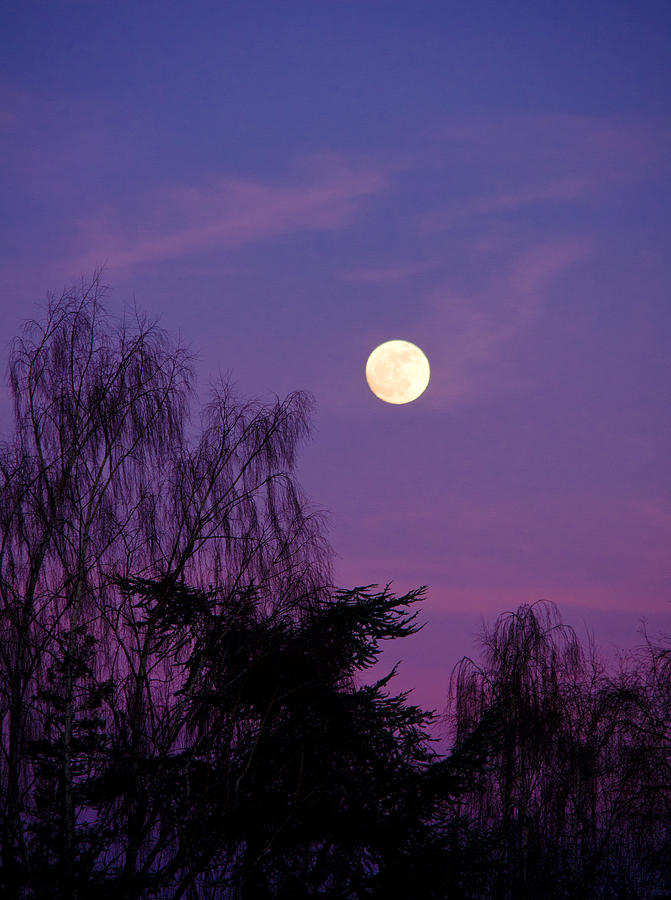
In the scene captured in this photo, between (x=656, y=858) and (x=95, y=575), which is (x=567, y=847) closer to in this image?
(x=656, y=858)

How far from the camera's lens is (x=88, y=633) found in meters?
11.7

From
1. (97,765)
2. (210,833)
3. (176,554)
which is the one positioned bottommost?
(210,833)

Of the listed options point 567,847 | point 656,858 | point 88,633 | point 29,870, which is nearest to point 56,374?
point 88,633

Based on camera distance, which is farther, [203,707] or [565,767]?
[565,767]

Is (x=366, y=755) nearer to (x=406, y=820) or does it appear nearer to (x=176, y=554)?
(x=406, y=820)

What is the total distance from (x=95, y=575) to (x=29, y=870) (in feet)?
14.7

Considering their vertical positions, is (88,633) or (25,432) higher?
(25,432)

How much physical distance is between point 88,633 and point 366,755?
4.80m

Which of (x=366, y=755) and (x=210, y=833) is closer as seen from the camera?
(x=210, y=833)

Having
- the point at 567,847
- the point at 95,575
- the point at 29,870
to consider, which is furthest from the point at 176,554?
the point at 567,847

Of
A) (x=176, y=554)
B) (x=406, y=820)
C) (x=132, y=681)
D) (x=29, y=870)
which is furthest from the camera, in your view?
(x=406, y=820)

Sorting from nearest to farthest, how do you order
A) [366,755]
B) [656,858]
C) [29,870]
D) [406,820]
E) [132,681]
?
[29,870] < [132,681] < [406,820] < [366,755] < [656,858]

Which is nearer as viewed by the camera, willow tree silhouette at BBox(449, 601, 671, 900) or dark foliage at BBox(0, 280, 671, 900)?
dark foliage at BBox(0, 280, 671, 900)

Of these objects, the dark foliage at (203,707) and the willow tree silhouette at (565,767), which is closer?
the dark foliage at (203,707)
